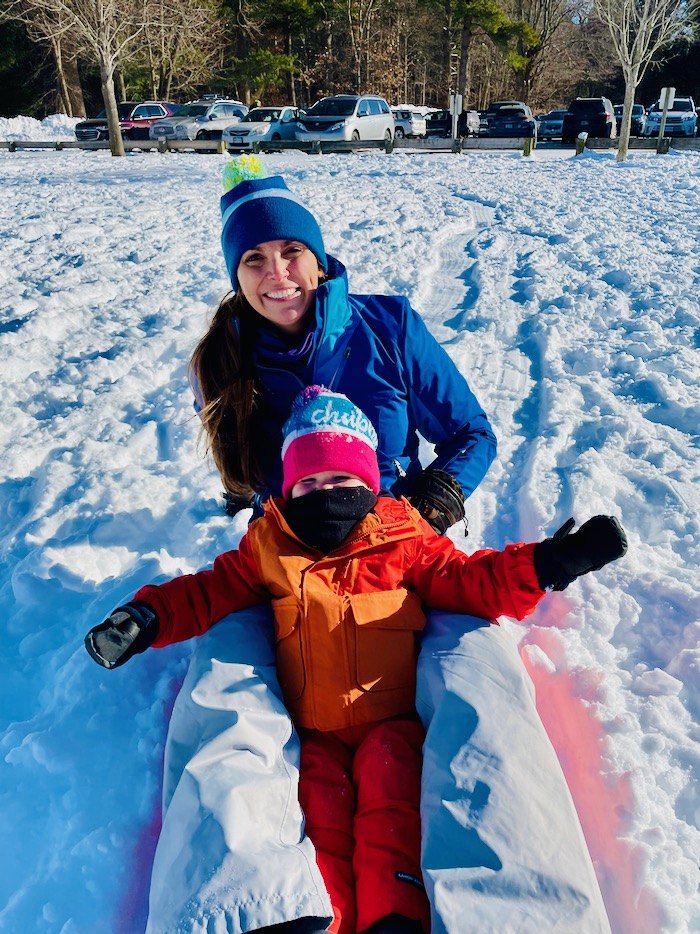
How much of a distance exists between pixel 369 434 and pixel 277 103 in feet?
121

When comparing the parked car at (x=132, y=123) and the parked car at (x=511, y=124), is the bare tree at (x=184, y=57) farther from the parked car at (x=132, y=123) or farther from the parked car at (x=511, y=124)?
the parked car at (x=511, y=124)

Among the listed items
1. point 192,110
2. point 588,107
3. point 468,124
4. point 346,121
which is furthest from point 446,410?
point 468,124

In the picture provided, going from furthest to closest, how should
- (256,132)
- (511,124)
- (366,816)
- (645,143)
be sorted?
(511,124) < (256,132) < (645,143) < (366,816)

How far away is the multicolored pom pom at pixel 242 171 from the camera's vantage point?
8.47 ft

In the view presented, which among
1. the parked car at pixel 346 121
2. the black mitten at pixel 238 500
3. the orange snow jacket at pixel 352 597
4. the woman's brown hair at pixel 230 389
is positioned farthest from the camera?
the parked car at pixel 346 121

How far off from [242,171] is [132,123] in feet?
68.9

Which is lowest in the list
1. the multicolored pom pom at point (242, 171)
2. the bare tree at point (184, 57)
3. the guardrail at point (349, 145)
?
the guardrail at point (349, 145)

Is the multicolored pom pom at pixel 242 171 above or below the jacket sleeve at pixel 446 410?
above

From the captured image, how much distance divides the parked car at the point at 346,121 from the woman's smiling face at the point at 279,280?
53.2 ft

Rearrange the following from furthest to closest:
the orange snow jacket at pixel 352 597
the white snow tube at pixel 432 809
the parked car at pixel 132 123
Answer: the parked car at pixel 132 123 → the orange snow jacket at pixel 352 597 → the white snow tube at pixel 432 809

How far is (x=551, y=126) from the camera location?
25266 mm

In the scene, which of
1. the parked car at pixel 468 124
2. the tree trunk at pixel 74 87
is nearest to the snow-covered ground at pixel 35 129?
the tree trunk at pixel 74 87

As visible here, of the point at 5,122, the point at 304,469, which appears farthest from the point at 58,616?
the point at 5,122

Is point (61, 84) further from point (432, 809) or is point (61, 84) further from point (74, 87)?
point (432, 809)
